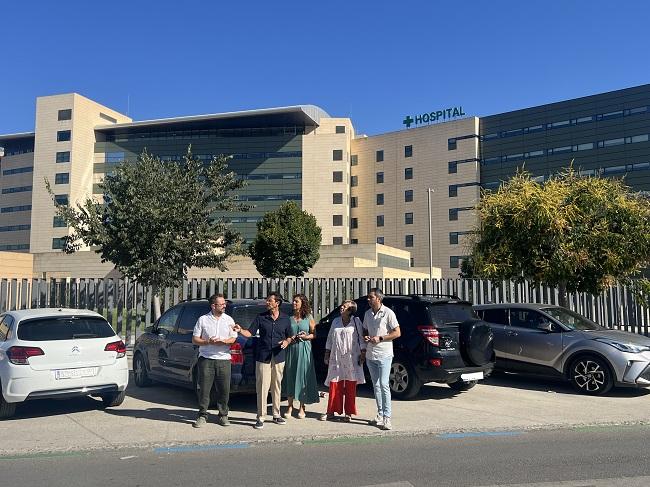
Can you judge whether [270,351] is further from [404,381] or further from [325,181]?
[325,181]

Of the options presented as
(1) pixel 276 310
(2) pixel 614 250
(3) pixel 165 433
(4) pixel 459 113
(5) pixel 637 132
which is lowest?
(3) pixel 165 433

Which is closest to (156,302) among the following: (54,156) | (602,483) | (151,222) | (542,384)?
(151,222)

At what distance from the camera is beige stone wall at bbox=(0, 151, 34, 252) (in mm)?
82562

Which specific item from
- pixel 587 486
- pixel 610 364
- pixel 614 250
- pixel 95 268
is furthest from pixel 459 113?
pixel 587 486

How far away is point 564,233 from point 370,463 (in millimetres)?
11289

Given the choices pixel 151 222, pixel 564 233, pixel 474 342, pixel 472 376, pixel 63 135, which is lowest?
pixel 472 376

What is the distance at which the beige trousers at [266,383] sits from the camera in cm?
746

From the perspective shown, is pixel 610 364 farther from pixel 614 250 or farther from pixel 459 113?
pixel 459 113

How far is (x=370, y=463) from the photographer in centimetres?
587

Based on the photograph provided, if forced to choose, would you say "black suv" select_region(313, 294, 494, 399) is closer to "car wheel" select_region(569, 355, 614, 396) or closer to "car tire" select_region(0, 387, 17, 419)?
"car wheel" select_region(569, 355, 614, 396)

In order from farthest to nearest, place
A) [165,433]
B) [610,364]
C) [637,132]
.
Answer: [637,132] → [610,364] → [165,433]

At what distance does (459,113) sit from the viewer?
71688 millimetres

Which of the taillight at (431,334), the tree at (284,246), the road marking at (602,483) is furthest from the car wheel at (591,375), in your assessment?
the tree at (284,246)

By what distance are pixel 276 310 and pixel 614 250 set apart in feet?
36.9
